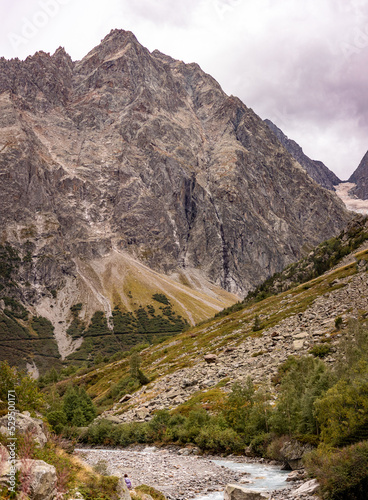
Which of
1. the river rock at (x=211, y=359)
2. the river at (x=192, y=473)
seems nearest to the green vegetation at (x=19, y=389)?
the river at (x=192, y=473)

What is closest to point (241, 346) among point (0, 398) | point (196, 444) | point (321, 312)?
point (321, 312)

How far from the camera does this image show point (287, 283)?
473 ft

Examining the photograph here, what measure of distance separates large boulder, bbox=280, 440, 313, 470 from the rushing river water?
93 centimetres

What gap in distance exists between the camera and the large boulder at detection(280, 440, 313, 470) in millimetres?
28266

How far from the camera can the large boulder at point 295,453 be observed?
28266 millimetres

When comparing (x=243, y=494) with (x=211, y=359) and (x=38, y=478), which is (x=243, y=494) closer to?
(x=38, y=478)

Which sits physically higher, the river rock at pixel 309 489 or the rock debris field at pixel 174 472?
the river rock at pixel 309 489

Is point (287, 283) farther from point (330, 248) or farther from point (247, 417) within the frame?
point (247, 417)

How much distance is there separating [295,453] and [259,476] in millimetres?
3658

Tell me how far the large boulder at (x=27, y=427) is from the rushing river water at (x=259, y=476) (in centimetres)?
1085

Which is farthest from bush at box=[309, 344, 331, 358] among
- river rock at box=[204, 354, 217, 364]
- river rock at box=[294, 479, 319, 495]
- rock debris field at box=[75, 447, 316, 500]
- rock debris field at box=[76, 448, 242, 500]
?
river rock at box=[294, 479, 319, 495]

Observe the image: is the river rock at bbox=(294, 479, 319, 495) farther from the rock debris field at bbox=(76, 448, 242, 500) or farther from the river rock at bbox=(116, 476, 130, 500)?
the river rock at bbox=(116, 476, 130, 500)

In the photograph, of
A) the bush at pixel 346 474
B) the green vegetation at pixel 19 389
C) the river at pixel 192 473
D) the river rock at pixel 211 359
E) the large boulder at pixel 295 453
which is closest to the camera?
Answer: the bush at pixel 346 474

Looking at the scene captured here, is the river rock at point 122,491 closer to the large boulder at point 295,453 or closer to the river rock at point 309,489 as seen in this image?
the river rock at point 309,489
